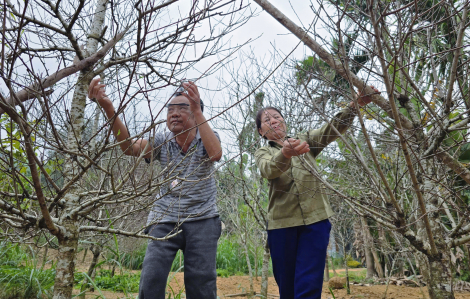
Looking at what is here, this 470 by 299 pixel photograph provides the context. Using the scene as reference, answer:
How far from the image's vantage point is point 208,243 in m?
2.24

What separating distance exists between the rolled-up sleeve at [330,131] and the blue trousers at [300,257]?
0.54 m

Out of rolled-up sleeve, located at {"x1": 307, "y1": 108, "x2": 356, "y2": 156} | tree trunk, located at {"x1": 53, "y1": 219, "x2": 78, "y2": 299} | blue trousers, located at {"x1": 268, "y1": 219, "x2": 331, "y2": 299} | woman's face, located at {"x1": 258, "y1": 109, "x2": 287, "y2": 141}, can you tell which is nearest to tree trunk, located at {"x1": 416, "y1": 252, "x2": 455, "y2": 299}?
blue trousers, located at {"x1": 268, "y1": 219, "x2": 331, "y2": 299}

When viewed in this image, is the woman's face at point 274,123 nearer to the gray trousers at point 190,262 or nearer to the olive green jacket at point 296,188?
the olive green jacket at point 296,188

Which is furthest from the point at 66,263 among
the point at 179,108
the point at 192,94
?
the point at 179,108

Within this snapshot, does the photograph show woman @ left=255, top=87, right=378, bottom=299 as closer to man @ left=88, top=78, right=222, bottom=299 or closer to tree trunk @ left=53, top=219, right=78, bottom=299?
man @ left=88, top=78, right=222, bottom=299

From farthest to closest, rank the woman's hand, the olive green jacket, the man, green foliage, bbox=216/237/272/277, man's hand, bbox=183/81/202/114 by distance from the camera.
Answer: green foliage, bbox=216/237/272/277, the olive green jacket, the man, the woman's hand, man's hand, bbox=183/81/202/114

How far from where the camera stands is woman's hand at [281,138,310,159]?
2029 millimetres

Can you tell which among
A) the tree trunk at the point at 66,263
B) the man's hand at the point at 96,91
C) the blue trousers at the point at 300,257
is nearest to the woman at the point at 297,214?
the blue trousers at the point at 300,257

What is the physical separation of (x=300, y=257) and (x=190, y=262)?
2.38 ft

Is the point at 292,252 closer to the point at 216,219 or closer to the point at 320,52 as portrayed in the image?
the point at 216,219

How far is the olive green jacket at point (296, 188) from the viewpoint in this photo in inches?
90.2

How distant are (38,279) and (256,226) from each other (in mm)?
3200

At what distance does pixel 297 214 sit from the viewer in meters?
2.40

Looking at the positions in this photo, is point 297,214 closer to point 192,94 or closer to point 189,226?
point 189,226
